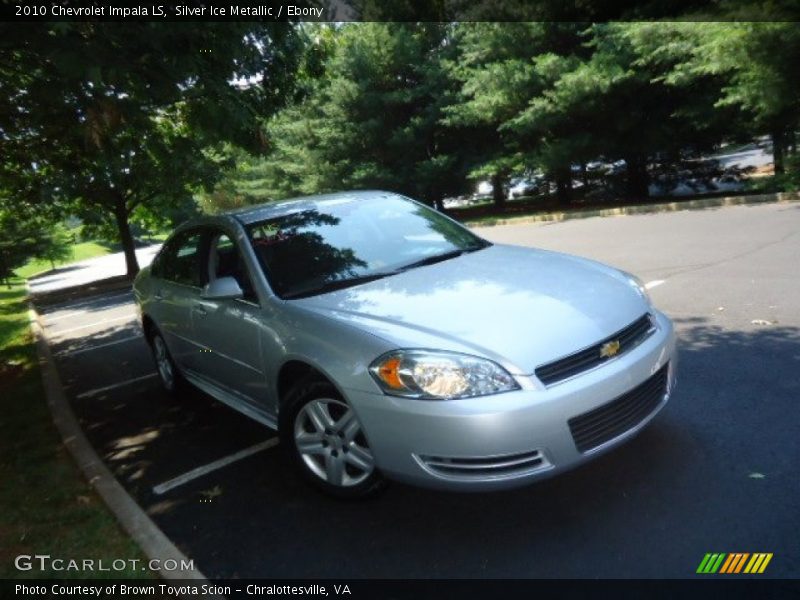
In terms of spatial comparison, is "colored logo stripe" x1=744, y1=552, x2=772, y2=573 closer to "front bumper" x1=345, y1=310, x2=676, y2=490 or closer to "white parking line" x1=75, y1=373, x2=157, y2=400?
"front bumper" x1=345, y1=310, x2=676, y2=490

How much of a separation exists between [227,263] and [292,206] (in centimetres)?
65

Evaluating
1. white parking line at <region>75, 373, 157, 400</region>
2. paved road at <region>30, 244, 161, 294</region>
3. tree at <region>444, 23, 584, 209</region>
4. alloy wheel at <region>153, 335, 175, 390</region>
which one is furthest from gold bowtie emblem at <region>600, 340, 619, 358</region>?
paved road at <region>30, 244, 161, 294</region>

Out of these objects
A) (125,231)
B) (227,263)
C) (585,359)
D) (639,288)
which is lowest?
(585,359)

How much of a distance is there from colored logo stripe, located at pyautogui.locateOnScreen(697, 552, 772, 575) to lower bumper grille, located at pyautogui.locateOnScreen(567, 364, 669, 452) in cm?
62

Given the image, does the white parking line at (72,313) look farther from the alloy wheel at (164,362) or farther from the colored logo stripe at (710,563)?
the colored logo stripe at (710,563)

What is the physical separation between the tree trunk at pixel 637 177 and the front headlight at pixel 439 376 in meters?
19.5

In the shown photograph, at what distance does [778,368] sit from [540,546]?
2636 mm

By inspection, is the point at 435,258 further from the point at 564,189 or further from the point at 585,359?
the point at 564,189

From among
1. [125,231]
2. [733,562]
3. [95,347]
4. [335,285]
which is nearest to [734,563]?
Result: [733,562]

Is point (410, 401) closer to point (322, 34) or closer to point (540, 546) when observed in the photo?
point (540, 546)

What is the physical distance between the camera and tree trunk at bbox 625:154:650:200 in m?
20.0

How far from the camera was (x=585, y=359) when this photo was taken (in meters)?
2.71

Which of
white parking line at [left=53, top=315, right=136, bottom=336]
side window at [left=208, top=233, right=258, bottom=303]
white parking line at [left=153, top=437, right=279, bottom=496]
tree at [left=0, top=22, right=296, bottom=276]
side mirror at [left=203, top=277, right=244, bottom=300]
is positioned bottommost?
white parking line at [left=53, top=315, right=136, bottom=336]

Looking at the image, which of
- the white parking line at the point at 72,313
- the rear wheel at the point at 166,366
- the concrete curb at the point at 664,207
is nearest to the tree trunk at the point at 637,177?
the concrete curb at the point at 664,207
